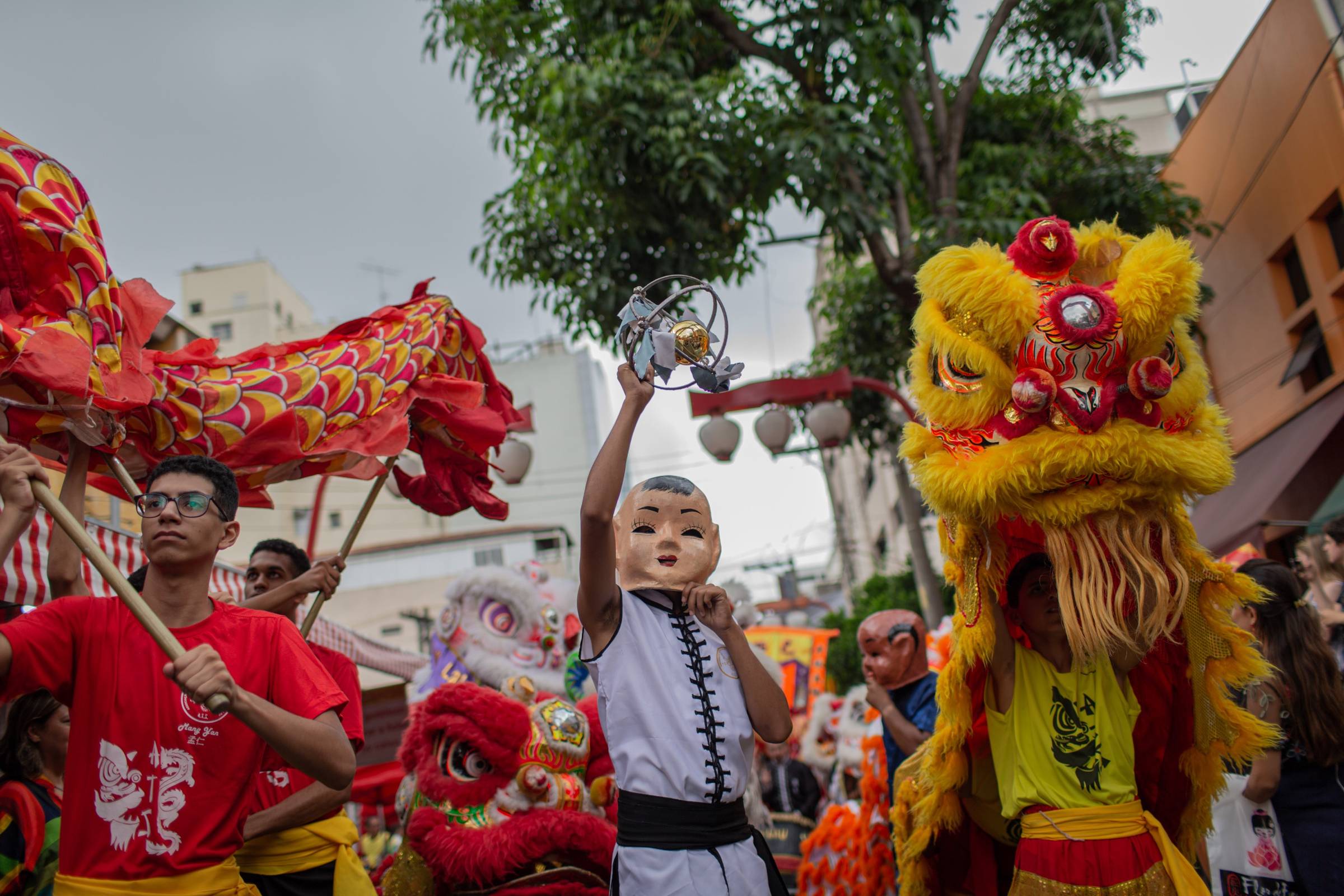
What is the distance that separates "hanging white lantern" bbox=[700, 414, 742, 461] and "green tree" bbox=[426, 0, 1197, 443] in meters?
1.16

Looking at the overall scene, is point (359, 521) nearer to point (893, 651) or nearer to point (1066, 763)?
point (893, 651)

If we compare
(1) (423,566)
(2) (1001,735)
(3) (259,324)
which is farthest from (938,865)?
(3) (259,324)

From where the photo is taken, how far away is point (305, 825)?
3.36m

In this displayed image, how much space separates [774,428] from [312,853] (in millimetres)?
5759

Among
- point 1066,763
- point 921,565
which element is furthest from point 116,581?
point 921,565

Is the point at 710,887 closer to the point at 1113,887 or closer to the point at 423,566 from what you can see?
the point at 1113,887

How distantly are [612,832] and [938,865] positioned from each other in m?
1.25

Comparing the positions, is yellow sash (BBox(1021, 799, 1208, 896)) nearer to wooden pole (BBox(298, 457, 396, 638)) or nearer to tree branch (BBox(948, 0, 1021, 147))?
wooden pole (BBox(298, 457, 396, 638))

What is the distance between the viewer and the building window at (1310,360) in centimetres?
1037

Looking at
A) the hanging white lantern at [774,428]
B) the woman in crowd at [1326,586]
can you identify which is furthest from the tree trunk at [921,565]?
the woman in crowd at [1326,586]

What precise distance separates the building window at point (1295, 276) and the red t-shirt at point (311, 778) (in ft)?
33.9

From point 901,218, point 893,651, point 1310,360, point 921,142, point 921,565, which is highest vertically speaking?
point 921,142

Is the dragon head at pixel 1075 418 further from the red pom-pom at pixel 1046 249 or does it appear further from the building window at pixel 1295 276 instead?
the building window at pixel 1295 276

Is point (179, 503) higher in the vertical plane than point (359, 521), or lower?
lower
